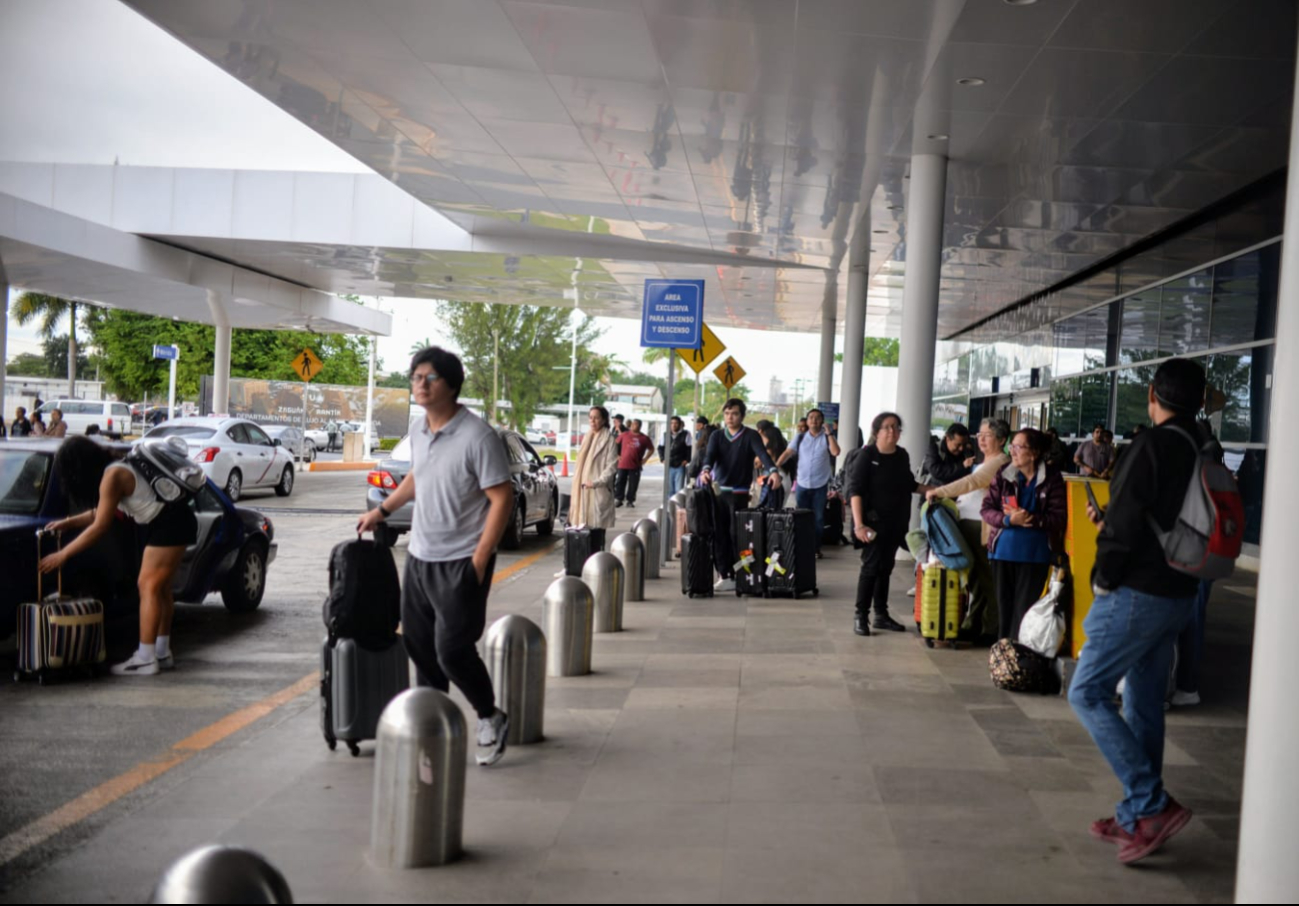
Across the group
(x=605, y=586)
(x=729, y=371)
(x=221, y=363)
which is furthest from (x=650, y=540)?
(x=221, y=363)

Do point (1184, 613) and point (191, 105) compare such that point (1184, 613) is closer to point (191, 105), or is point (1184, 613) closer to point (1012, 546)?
point (1012, 546)

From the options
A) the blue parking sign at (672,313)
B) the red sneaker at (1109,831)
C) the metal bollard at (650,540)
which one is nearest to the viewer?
the red sneaker at (1109,831)

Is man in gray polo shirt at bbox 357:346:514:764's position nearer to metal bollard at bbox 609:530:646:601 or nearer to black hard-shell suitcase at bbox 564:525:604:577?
metal bollard at bbox 609:530:646:601

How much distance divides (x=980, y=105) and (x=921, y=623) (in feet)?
19.1

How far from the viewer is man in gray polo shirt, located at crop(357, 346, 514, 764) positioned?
579 cm

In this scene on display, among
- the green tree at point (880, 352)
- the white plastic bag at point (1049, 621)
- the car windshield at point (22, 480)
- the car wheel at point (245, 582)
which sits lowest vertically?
the car wheel at point (245, 582)

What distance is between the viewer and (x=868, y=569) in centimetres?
997

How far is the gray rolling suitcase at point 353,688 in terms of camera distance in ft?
19.9

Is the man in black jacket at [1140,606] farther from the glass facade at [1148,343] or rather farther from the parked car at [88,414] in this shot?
the parked car at [88,414]

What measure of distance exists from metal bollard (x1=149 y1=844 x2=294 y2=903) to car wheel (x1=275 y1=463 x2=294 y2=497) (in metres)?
23.7

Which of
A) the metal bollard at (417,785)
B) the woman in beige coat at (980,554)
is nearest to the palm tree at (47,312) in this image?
the woman in beige coat at (980,554)

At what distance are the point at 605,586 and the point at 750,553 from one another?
292 cm

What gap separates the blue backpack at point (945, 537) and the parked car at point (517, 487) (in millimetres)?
6541

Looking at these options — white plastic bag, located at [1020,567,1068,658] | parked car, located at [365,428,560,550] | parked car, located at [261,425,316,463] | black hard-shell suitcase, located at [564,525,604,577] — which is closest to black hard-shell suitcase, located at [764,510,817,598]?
black hard-shell suitcase, located at [564,525,604,577]
